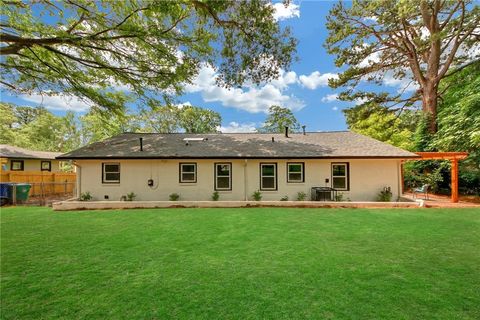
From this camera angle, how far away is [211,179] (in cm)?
1240

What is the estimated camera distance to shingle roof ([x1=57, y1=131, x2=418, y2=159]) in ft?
39.4

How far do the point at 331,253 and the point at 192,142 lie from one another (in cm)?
1096

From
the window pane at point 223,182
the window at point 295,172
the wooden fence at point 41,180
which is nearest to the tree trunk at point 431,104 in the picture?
the window at point 295,172

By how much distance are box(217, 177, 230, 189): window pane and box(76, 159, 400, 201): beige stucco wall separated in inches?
12.5

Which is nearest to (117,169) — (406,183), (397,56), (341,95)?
(341,95)

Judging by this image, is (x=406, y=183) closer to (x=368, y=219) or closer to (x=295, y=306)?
(x=368, y=219)

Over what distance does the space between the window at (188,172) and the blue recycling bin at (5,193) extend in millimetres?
8627

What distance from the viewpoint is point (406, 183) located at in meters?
17.7

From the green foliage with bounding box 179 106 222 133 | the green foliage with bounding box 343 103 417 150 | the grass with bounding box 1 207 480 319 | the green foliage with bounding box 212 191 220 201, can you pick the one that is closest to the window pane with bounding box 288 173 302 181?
the green foliage with bounding box 212 191 220 201

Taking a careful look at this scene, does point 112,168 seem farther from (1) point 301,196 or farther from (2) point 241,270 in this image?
(2) point 241,270

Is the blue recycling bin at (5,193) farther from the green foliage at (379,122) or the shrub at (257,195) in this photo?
the green foliage at (379,122)

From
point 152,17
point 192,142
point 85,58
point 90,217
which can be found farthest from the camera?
point 192,142

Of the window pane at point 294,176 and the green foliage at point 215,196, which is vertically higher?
the window pane at point 294,176

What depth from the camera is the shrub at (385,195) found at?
11680 millimetres
